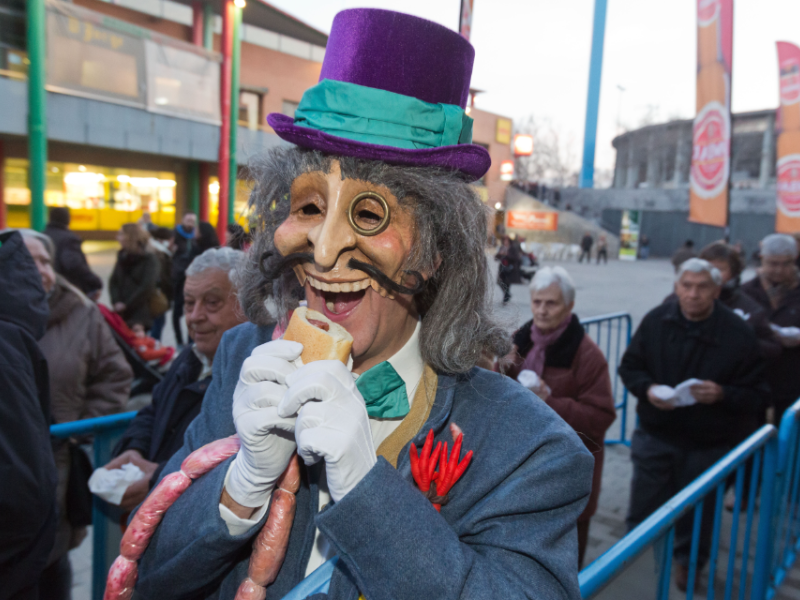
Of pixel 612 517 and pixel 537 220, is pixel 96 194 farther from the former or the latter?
pixel 612 517

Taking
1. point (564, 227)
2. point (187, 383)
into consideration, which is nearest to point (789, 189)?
point (187, 383)

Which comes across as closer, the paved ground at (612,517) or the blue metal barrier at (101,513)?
the paved ground at (612,517)

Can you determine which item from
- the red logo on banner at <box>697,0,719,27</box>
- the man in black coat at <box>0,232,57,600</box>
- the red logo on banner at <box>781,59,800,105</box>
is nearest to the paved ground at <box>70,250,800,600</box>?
the man in black coat at <box>0,232,57,600</box>

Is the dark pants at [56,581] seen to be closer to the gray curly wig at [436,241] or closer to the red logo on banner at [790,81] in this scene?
the gray curly wig at [436,241]

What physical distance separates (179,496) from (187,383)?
3.86 feet

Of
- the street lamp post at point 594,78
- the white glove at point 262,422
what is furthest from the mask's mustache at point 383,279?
the street lamp post at point 594,78

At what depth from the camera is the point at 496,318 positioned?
5.13ft

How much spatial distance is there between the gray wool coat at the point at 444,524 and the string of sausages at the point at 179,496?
3 cm

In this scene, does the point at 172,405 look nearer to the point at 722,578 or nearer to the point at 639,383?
the point at 639,383

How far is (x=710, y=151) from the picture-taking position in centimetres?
621

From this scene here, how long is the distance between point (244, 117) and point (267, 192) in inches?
883

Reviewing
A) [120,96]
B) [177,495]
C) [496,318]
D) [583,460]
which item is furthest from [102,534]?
[120,96]

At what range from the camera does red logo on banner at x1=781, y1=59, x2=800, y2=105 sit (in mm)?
8164

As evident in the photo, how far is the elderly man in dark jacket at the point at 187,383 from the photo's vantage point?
7.77 ft
